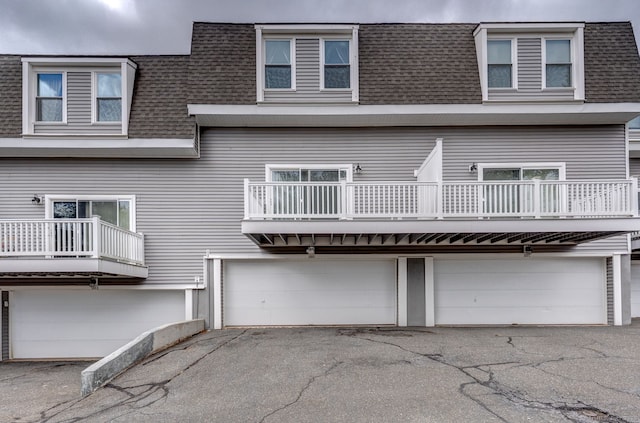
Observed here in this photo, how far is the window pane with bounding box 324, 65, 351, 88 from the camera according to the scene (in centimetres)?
917

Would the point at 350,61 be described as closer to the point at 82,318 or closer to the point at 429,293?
the point at 429,293

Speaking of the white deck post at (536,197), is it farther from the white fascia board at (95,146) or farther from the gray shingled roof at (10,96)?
the gray shingled roof at (10,96)

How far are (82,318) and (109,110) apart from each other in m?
5.25

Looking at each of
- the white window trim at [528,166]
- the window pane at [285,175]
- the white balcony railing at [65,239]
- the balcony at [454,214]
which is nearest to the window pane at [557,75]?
the white window trim at [528,166]

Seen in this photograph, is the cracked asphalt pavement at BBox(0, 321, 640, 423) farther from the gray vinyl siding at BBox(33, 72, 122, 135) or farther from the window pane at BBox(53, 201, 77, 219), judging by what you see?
the gray vinyl siding at BBox(33, 72, 122, 135)

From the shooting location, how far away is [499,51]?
9211 mm

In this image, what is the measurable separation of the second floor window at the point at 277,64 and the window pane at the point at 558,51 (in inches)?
252

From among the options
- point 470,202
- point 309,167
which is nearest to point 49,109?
point 309,167

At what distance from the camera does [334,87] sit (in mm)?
9188

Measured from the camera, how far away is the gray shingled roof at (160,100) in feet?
29.4

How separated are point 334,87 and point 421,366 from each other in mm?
6561

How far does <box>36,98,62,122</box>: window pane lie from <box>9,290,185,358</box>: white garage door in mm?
4313

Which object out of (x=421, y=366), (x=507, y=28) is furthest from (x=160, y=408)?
(x=507, y=28)

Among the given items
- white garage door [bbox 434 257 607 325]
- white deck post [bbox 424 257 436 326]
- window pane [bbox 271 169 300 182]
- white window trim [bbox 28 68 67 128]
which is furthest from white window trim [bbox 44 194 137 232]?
white garage door [bbox 434 257 607 325]
